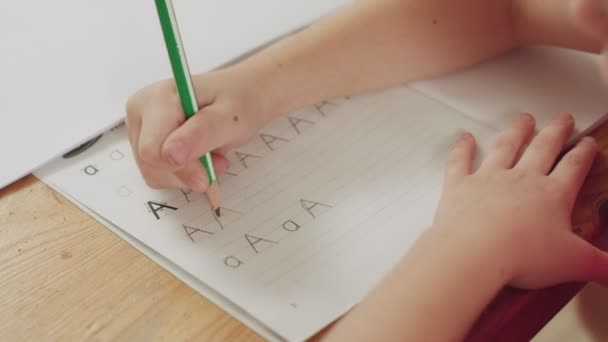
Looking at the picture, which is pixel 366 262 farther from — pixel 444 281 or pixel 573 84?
pixel 573 84

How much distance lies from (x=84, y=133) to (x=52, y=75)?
11 cm

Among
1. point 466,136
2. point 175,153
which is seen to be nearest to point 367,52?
point 466,136

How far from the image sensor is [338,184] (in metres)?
0.59

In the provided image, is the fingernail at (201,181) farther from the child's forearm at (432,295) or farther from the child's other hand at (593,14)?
the child's other hand at (593,14)

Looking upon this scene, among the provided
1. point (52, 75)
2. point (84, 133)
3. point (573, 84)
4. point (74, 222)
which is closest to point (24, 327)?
point (74, 222)

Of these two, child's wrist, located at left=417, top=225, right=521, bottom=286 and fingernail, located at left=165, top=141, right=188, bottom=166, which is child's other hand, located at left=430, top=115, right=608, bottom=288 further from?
fingernail, located at left=165, top=141, right=188, bottom=166

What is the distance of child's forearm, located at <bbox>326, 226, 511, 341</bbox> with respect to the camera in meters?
0.46

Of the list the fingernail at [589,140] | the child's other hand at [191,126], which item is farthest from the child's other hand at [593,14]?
the child's other hand at [191,126]

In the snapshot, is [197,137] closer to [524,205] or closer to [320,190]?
[320,190]

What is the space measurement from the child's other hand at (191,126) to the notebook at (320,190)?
2cm

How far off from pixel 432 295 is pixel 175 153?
22cm

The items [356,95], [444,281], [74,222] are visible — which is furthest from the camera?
[356,95]

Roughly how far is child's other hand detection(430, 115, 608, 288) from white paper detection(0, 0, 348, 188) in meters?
0.28

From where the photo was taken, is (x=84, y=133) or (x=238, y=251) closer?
(x=238, y=251)
